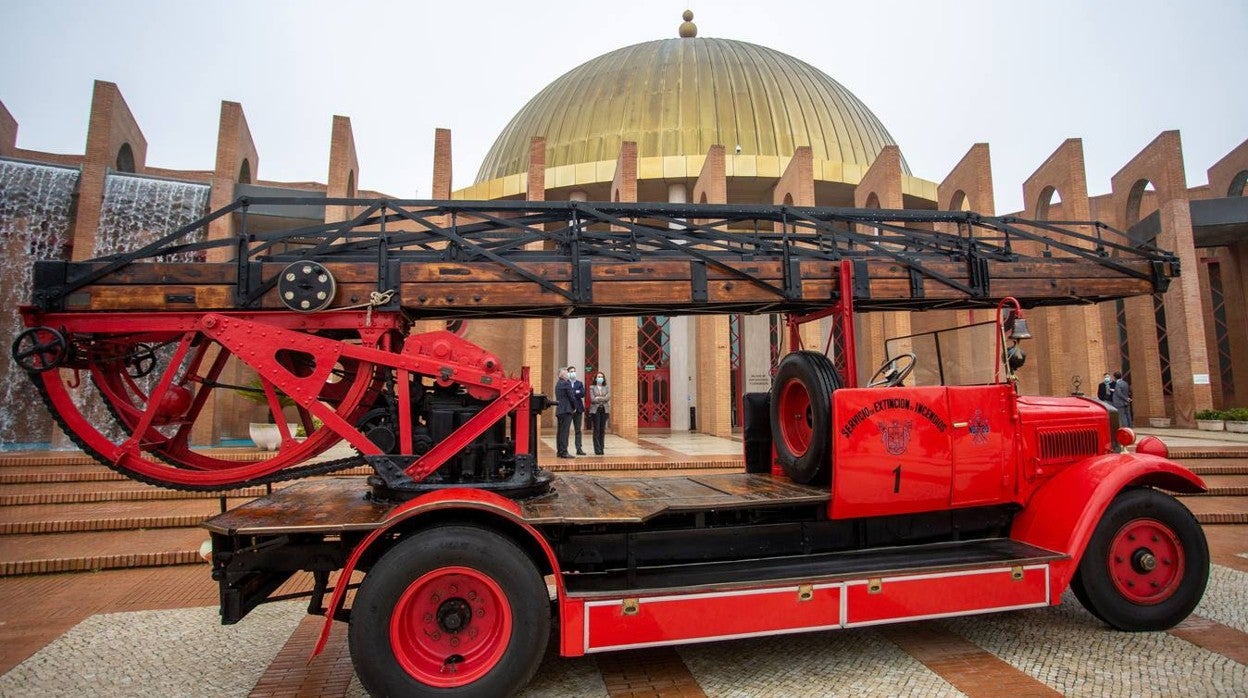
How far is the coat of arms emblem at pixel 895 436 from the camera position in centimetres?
448

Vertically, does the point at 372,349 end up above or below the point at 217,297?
below

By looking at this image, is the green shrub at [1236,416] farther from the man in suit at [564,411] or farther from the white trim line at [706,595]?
the white trim line at [706,595]

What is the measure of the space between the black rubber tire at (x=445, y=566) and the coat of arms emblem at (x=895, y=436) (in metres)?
2.61

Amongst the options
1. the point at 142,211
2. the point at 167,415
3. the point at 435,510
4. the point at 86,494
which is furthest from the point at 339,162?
the point at 435,510

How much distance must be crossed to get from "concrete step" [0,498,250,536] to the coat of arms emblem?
8.52 meters

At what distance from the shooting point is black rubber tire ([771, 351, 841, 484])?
15.3ft

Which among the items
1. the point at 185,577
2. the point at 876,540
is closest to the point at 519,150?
the point at 185,577

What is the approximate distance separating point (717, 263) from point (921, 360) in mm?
24067

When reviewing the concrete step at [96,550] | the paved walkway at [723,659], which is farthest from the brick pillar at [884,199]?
the concrete step at [96,550]

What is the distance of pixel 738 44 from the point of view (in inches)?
1287

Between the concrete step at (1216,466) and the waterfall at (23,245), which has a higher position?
the waterfall at (23,245)

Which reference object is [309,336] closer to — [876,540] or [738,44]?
[876,540]

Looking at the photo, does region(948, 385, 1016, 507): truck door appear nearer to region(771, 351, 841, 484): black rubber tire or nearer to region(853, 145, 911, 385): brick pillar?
region(771, 351, 841, 484): black rubber tire

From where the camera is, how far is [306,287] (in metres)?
4.05
